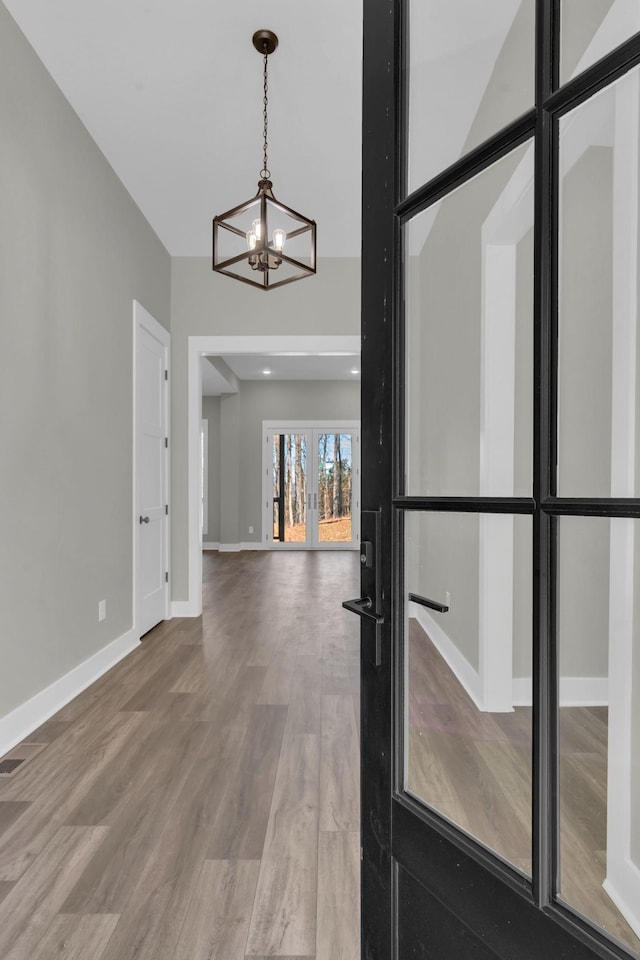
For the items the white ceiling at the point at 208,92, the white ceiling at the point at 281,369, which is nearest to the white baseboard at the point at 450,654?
the white ceiling at the point at 208,92

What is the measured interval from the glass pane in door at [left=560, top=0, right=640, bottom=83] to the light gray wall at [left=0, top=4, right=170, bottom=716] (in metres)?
2.26

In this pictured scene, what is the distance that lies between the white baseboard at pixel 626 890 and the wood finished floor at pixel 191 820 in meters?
0.90

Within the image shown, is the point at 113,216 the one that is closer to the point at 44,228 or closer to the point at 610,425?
the point at 44,228

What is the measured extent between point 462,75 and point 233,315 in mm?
4063

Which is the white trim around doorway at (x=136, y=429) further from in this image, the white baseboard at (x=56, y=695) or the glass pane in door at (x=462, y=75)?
the glass pane in door at (x=462, y=75)

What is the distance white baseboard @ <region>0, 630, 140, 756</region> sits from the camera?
231 centimetres

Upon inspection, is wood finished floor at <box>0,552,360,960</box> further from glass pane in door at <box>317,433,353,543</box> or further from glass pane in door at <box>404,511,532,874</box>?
glass pane in door at <box>317,433,353,543</box>

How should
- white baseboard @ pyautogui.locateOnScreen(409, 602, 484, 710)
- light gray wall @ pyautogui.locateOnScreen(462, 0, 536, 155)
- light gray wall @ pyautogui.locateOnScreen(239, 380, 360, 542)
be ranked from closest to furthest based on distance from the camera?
1. light gray wall @ pyautogui.locateOnScreen(462, 0, 536, 155)
2. white baseboard @ pyautogui.locateOnScreen(409, 602, 484, 710)
3. light gray wall @ pyautogui.locateOnScreen(239, 380, 360, 542)

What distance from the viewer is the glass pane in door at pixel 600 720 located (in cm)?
60

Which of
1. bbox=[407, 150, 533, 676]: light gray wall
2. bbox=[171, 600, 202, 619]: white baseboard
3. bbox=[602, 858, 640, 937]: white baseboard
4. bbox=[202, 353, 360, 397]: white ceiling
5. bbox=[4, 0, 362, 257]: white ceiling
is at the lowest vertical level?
bbox=[171, 600, 202, 619]: white baseboard

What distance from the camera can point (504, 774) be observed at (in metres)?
0.74

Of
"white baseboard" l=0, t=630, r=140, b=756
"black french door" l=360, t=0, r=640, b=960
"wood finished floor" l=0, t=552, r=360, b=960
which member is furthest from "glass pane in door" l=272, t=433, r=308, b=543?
"black french door" l=360, t=0, r=640, b=960

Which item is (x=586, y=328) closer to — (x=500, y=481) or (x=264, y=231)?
(x=500, y=481)

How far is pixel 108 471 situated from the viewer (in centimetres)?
340
